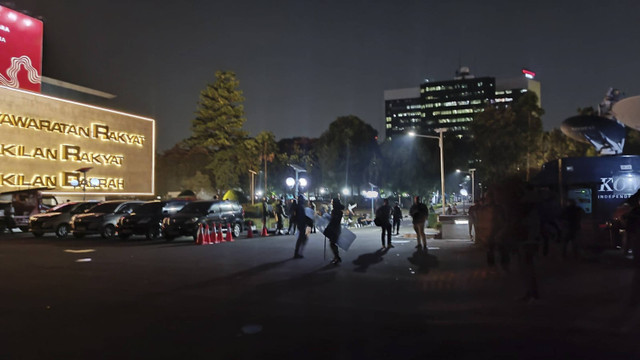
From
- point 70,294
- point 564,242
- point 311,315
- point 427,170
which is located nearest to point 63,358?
point 311,315

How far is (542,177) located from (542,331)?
11.8m

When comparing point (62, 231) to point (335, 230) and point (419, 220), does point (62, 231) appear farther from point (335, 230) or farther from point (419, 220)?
point (419, 220)

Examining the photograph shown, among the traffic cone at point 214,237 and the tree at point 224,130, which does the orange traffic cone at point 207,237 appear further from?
the tree at point 224,130

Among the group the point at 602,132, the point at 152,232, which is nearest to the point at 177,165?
the point at 152,232

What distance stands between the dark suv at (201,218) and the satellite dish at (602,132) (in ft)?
46.2

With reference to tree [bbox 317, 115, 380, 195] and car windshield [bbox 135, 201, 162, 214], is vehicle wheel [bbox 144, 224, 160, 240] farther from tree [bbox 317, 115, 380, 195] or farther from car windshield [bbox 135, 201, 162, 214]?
tree [bbox 317, 115, 380, 195]

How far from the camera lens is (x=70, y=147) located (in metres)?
40.1

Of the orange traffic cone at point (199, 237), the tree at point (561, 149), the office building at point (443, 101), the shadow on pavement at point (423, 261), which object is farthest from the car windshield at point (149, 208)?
the office building at point (443, 101)

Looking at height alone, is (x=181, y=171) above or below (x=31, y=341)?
above

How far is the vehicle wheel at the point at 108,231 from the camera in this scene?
23244 mm

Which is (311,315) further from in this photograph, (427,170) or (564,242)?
(427,170)

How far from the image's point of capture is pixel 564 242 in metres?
14.2

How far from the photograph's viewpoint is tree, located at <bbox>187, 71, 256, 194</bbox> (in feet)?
185

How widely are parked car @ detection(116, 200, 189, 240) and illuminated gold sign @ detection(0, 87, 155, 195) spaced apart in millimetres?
14856
